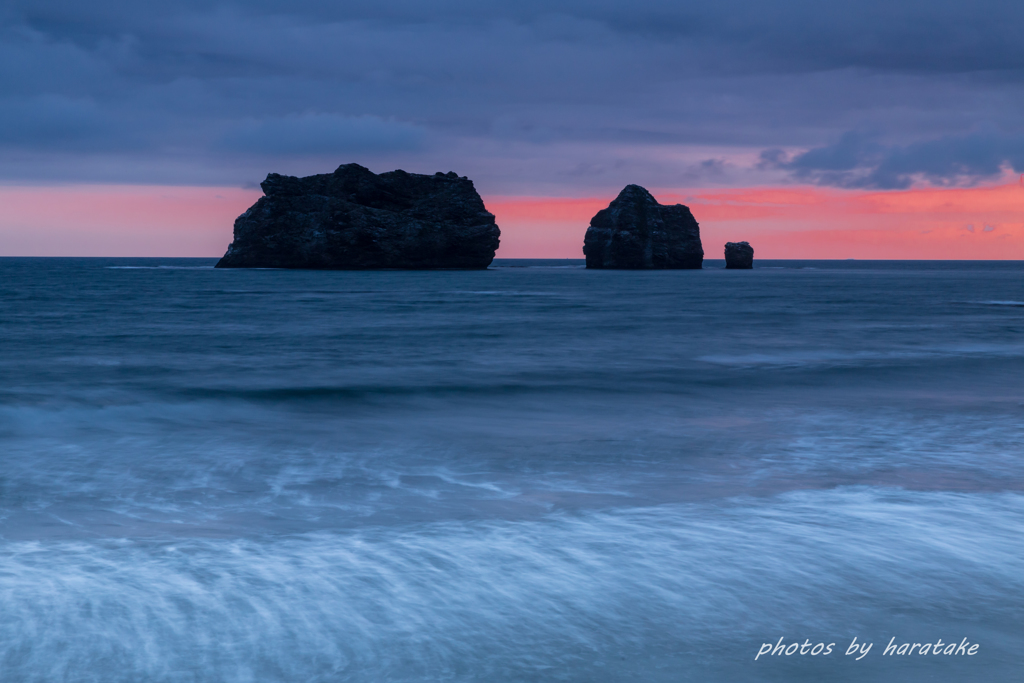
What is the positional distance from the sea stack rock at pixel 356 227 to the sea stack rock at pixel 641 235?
17.2m

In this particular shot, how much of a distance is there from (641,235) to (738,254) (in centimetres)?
2590

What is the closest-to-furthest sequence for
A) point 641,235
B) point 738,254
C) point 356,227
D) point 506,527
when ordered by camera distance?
point 506,527, point 356,227, point 641,235, point 738,254

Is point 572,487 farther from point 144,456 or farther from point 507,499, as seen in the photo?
point 144,456

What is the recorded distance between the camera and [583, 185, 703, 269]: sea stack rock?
11450 centimetres

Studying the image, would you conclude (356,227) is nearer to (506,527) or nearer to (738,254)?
(738,254)

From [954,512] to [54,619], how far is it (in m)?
5.97

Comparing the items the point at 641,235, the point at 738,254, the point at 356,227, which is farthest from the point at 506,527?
the point at 738,254

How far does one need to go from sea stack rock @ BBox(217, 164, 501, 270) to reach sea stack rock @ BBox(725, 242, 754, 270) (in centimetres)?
4318

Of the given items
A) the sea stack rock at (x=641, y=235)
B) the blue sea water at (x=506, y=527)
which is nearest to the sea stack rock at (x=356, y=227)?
the sea stack rock at (x=641, y=235)

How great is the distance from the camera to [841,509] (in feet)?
20.3

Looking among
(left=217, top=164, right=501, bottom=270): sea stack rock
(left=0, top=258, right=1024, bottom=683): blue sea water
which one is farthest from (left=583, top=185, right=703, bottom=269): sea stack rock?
(left=0, top=258, right=1024, bottom=683): blue sea water

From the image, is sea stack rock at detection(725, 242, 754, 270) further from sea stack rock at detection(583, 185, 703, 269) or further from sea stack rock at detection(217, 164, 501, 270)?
sea stack rock at detection(217, 164, 501, 270)

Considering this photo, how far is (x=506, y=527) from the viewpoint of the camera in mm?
5793

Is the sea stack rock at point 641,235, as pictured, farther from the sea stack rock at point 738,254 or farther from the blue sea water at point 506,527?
the blue sea water at point 506,527
